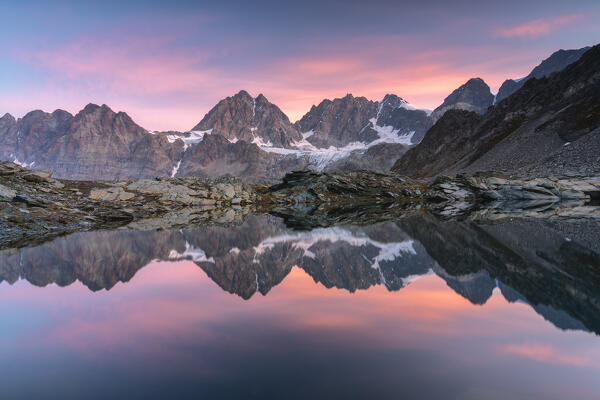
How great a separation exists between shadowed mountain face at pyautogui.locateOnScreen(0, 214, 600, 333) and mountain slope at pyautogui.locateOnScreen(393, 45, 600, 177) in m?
69.9

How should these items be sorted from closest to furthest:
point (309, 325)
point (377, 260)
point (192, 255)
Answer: point (309, 325)
point (377, 260)
point (192, 255)

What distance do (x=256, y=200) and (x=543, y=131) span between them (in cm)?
9278

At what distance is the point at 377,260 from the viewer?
18.9 metres

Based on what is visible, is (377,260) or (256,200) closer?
(377,260)

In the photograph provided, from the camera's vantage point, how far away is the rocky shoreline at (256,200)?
133 ft

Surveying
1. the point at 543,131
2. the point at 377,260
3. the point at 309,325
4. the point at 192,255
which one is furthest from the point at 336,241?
the point at 543,131

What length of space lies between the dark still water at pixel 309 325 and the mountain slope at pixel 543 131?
3236 inches

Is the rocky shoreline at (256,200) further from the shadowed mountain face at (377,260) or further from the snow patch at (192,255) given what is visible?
the snow patch at (192,255)

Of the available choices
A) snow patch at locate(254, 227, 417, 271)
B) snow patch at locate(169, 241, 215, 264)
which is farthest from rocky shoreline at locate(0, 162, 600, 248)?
snow patch at locate(169, 241, 215, 264)

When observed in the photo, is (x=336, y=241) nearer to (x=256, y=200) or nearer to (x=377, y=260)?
(x=377, y=260)

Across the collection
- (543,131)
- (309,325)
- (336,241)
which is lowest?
(336,241)

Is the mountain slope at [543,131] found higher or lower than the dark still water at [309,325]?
higher

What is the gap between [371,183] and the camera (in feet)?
332

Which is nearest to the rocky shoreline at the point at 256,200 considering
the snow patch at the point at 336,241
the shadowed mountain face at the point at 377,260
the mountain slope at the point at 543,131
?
the snow patch at the point at 336,241
